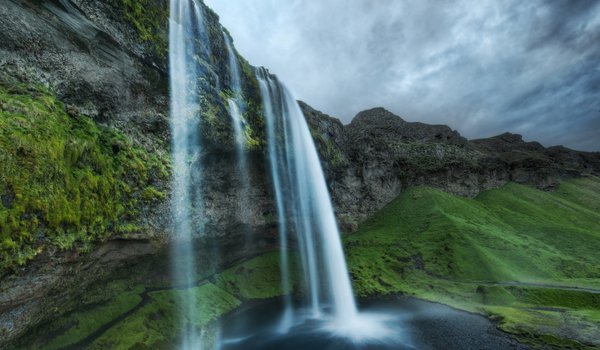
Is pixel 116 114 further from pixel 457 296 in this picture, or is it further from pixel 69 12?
pixel 457 296

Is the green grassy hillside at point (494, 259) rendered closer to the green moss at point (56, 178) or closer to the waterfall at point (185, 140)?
the waterfall at point (185, 140)

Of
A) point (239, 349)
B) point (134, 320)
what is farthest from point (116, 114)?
point (239, 349)

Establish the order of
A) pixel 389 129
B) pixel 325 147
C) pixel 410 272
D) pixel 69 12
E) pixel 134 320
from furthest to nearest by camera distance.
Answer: pixel 389 129, pixel 325 147, pixel 410 272, pixel 134 320, pixel 69 12

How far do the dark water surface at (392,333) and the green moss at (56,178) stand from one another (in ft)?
44.0

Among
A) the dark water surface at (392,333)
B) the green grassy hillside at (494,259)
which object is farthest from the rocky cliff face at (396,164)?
the dark water surface at (392,333)

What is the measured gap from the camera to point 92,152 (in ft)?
57.2

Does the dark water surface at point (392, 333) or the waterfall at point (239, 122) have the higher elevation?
the waterfall at point (239, 122)

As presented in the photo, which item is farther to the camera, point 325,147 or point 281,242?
point 325,147

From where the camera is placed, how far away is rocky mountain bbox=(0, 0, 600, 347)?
44.1ft

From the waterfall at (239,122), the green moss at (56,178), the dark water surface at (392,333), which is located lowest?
the dark water surface at (392,333)

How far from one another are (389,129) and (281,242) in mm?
61118

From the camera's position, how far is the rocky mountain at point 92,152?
13439 millimetres

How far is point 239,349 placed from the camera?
20562mm

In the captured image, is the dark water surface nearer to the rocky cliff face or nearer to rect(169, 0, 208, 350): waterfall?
rect(169, 0, 208, 350): waterfall
